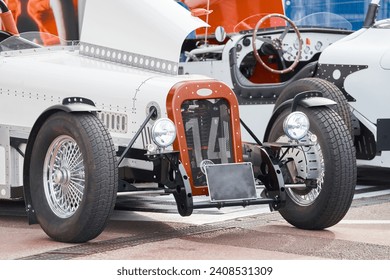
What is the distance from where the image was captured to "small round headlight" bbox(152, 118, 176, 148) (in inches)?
262

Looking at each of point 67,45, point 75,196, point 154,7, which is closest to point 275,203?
point 75,196

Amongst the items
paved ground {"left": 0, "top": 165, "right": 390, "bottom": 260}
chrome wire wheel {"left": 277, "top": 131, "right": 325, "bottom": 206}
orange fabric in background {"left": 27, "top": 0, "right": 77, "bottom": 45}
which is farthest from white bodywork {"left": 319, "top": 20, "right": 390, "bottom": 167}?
orange fabric in background {"left": 27, "top": 0, "right": 77, "bottom": 45}

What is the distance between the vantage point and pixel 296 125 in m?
7.15

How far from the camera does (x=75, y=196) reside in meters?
6.85

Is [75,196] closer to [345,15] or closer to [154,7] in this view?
[154,7]

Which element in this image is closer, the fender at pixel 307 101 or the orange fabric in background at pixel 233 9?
the fender at pixel 307 101

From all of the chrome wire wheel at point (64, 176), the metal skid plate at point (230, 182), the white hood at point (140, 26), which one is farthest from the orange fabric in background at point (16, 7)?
the metal skid plate at point (230, 182)

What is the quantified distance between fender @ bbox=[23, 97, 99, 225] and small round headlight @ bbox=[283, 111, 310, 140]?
4.76 feet

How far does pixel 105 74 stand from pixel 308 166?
Answer: 1.80 m

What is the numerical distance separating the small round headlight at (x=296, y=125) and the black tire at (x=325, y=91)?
104 inches

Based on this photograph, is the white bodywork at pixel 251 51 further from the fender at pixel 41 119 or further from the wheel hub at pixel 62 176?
the wheel hub at pixel 62 176

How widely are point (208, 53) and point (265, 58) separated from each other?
28.6 inches

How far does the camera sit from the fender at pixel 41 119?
22.1 feet

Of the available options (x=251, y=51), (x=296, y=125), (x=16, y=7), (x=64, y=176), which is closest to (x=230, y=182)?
(x=296, y=125)
